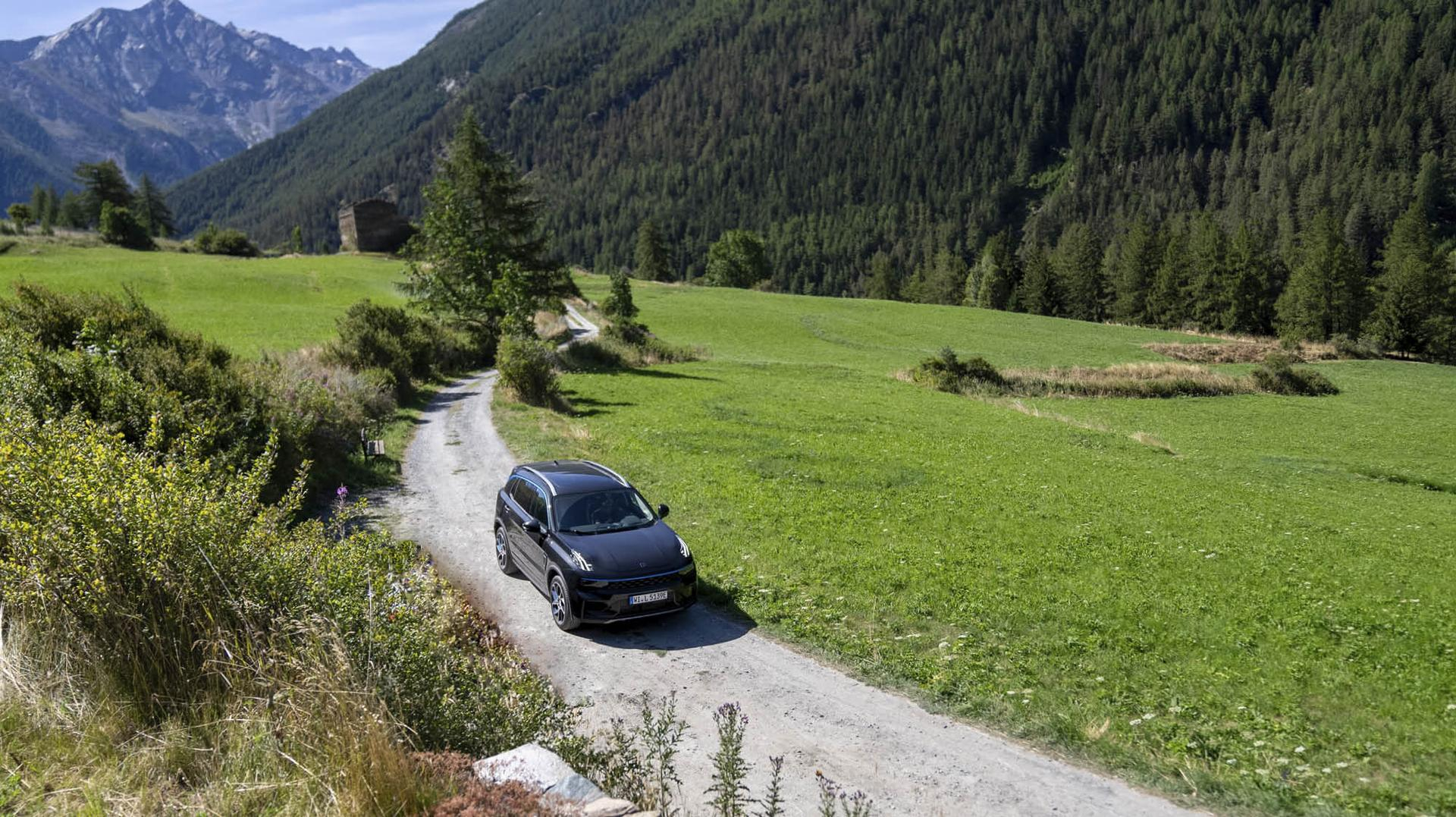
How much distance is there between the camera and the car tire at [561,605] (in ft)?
38.7

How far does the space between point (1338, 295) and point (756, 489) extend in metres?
89.8

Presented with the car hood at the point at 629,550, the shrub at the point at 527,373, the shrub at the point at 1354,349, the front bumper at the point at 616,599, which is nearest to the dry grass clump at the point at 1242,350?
the shrub at the point at 1354,349

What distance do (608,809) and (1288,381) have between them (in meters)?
56.0

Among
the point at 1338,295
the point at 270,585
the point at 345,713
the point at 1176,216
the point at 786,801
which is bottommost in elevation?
the point at 786,801

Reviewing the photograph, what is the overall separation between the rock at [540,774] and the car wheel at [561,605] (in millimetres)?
5482

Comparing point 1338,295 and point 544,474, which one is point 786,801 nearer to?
point 544,474

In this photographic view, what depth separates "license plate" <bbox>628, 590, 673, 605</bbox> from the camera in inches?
463

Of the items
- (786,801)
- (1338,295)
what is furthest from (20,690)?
(1338,295)

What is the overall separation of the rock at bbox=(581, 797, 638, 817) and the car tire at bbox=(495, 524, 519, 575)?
9.03m

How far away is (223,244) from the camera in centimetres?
9569

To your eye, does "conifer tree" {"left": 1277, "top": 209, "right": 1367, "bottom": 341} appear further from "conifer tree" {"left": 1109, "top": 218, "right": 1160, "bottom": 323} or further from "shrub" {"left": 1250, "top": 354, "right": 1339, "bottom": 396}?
"shrub" {"left": 1250, "top": 354, "right": 1339, "bottom": 396}

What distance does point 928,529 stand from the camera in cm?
1702

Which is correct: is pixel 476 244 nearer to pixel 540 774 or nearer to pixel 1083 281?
pixel 540 774

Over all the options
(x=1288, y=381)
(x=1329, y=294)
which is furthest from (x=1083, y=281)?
(x=1288, y=381)
